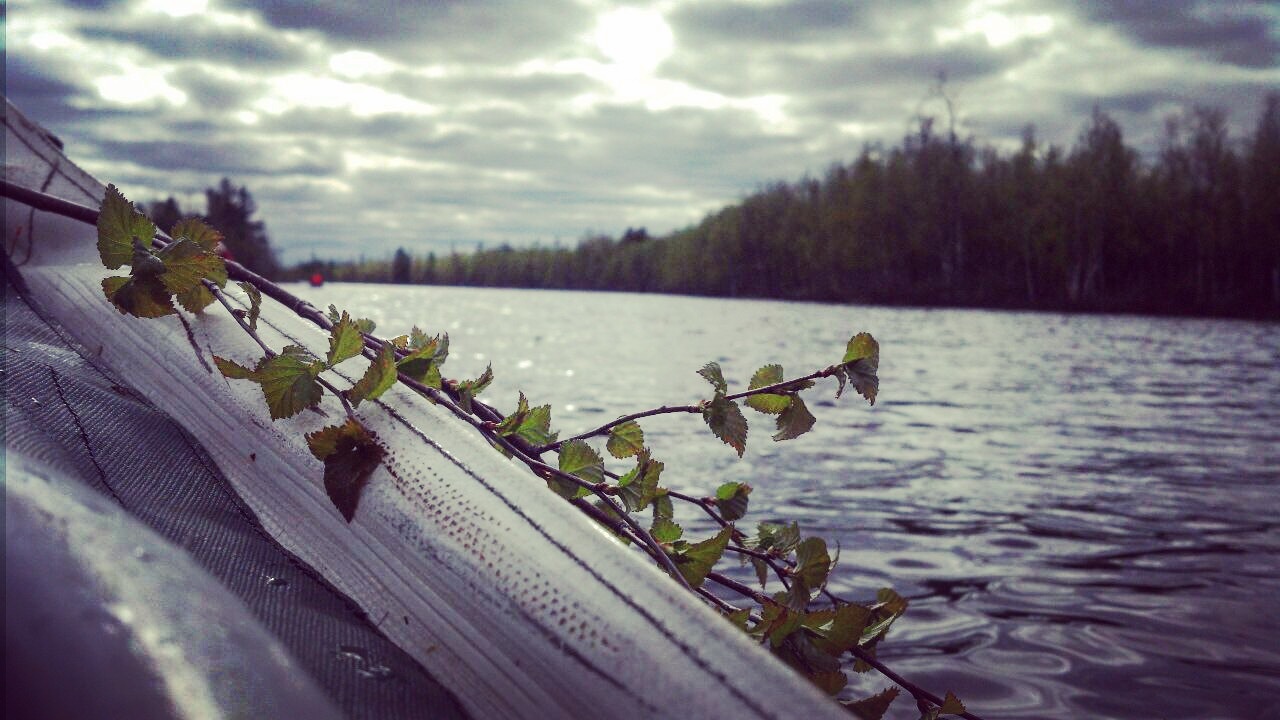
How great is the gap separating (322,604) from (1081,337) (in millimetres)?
34202

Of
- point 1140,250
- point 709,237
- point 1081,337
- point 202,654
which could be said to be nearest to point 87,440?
point 202,654

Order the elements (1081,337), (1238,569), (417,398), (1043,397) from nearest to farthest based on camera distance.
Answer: (417,398)
(1238,569)
(1043,397)
(1081,337)

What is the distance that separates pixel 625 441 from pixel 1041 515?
5843mm

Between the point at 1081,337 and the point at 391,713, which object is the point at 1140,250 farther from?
the point at 391,713

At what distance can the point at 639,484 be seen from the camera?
1.60 m

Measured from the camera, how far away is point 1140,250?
196ft

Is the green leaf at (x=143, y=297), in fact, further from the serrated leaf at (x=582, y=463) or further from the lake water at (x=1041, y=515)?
the lake water at (x=1041, y=515)

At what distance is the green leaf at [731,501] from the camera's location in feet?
5.64

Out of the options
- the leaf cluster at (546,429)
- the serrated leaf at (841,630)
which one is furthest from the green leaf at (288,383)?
the serrated leaf at (841,630)

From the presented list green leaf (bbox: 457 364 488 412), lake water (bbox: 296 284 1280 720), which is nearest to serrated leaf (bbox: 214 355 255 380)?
green leaf (bbox: 457 364 488 412)

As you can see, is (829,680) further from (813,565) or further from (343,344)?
(343,344)

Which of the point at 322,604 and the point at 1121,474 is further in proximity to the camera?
the point at 1121,474

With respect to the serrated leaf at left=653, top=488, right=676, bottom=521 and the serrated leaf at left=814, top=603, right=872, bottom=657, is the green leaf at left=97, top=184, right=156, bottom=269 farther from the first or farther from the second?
the serrated leaf at left=814, top=603, right=872, bottom=657

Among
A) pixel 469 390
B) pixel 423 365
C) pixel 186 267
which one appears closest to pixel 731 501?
pixel 469 390
